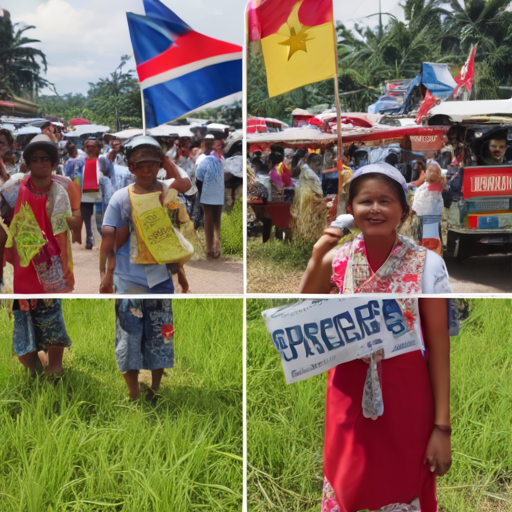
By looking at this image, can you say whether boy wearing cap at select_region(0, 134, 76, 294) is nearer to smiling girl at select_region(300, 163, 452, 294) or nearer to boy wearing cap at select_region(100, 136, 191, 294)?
boy wearing cap at select_region(100, 136, 191, 294)

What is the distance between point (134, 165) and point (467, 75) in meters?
1.42

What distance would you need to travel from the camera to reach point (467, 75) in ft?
8.14

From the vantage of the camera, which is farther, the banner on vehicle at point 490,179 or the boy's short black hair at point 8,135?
the boy's short black hair at point 8,135

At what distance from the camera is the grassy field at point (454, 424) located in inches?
103

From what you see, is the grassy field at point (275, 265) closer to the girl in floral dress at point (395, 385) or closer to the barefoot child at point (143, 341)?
the girl in floral dress at point (395, 385)

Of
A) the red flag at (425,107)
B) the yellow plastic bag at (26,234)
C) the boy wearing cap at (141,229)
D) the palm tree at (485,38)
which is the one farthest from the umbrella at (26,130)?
the palm tree at (485,38)

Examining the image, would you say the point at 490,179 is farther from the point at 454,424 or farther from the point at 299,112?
the point at 454,424

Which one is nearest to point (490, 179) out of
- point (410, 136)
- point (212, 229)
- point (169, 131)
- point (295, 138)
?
point (410, 136)

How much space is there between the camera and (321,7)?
247 cm

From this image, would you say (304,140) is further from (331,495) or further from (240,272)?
(331,495)

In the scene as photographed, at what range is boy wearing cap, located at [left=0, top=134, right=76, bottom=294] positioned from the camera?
262 centimetres

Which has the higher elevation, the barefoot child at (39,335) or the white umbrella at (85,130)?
the white umbrella at (85,130)

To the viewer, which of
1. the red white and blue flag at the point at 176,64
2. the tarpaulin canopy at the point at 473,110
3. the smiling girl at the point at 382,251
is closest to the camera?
the smiling girl at the point at 382,251

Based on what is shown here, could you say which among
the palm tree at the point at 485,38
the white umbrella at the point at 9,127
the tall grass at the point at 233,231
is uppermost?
the palm tree at the point at 485,38
